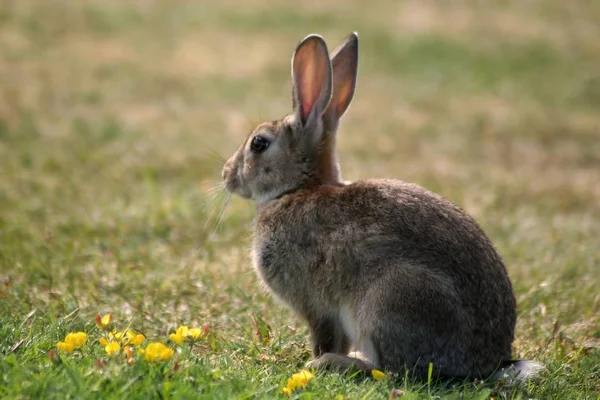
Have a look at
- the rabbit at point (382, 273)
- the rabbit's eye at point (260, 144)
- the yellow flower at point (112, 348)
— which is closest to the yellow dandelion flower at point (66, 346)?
the yellow flower at point (112, 348)

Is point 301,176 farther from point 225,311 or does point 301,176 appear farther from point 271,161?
point 225,311

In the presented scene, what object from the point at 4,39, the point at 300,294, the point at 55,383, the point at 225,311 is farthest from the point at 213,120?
the point at 55,383

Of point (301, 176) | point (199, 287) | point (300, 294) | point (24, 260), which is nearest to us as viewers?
point (300, 294)

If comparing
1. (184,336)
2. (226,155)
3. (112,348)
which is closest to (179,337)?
(184,336)

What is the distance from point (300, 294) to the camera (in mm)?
4977

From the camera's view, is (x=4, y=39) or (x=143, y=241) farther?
(x=4, y=39)

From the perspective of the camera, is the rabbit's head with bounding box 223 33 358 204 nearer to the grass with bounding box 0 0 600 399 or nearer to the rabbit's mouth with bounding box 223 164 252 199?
the rabbit's mouth with bounding box 223 164 252 199

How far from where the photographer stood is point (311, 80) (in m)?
5.43

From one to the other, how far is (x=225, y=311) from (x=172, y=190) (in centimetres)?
330

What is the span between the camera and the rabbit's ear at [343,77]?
5.62m

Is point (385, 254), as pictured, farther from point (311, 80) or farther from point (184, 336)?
point (311, 80)

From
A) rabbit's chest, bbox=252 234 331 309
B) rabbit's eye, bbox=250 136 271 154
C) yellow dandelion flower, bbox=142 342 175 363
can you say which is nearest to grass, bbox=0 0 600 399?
yellow dandelion flower, bbox=142 342 175 363

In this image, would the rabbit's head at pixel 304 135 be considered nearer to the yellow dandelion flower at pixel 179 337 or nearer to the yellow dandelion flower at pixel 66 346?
the yellow dandelion flower at pixel 179 337

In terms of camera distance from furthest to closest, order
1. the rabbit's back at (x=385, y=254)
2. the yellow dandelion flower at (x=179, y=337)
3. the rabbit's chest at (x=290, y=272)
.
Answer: the rabbit's chest at (x=290, y=272) → the rabbit's back at (x=385, y=254) → the yellow dandelion flower at (x=179, y=337)
